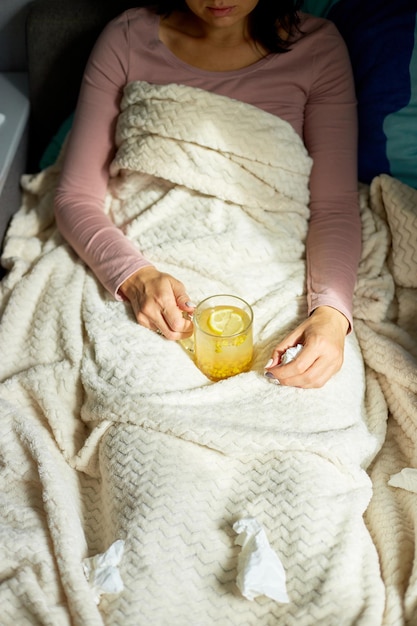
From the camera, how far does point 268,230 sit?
1270 millimetres

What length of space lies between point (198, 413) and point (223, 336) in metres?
0.12

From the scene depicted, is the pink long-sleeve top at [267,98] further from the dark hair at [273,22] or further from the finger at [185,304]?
the finger at [185,304]

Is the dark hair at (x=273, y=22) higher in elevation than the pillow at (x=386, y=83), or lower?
higher

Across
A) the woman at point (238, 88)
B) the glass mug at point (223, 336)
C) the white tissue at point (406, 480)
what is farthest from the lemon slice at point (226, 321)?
the white tissue at point (406, 480)

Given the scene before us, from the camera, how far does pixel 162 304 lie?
113 cm

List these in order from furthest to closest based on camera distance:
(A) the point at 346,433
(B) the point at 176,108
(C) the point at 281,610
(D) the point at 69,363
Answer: (B) the point at 176,108 → (D) the point at 69,363 → (A) the point at 346,433 → (C) the point at 281,610

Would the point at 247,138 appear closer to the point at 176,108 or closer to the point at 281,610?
the point at 176,108

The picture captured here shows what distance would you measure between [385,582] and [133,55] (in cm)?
103

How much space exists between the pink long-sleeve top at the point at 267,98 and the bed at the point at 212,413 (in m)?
0.05

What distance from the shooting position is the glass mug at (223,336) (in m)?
1.04

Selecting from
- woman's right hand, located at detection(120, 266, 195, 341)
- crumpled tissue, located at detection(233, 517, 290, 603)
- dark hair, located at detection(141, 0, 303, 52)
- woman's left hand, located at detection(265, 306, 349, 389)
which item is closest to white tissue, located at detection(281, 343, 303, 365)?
woman's left hand, located at detection(265, 306, 349, 389)

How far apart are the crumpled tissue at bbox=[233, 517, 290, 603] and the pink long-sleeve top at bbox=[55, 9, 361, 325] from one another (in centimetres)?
58

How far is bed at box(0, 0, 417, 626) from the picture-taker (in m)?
0.88

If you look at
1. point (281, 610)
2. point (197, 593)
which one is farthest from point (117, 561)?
Result: point (281, 610)
